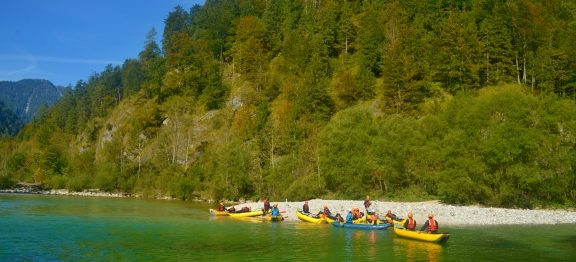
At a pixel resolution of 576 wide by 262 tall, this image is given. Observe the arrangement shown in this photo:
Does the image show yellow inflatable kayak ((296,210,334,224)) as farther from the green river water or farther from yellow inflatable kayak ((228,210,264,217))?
yellow inflatable kayak ((228,210,264,217))

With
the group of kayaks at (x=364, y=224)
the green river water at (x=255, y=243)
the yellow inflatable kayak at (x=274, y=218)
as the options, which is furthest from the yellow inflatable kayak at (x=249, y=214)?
the green river water at (x=255, y=243)

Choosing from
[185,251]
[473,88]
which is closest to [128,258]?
[185,251]

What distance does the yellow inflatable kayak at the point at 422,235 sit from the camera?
92.5ft

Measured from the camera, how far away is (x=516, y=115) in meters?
45.8

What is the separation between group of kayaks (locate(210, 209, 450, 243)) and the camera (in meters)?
28.7

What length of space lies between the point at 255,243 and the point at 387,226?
446 inches

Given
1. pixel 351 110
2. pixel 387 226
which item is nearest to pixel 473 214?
pixel 387 226

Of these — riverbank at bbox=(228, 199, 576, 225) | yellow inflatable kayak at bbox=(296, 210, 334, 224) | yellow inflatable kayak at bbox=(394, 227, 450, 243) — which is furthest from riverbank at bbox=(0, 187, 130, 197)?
yellow inflatable kayak at bbox=(394, 227, 450, 243)

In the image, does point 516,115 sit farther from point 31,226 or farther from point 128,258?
point 31,226

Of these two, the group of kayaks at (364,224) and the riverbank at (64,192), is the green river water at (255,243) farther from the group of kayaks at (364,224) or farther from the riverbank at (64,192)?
the riverbank at (64,192)

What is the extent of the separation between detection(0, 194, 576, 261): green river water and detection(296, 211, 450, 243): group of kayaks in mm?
464

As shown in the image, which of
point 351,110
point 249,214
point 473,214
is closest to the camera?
point 473,214

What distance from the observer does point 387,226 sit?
35.1 m

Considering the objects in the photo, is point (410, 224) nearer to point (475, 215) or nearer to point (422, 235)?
point (422, 235)
